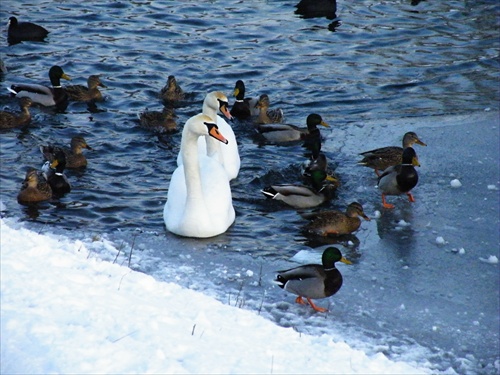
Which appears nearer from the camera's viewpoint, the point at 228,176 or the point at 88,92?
the point at 228,176

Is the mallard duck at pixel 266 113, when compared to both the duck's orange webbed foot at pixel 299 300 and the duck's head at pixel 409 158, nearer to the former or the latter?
the duck's head at pixel 409 158

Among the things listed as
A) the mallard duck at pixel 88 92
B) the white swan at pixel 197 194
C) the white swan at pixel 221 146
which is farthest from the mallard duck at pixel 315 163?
the mallard duck at pixel 88 92

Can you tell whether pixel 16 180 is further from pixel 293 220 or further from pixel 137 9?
pixel 137 9

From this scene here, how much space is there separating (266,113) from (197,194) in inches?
170

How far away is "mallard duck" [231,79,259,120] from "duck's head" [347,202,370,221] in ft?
15.1

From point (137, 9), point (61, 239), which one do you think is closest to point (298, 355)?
point (61, 239)

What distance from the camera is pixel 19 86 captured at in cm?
1466

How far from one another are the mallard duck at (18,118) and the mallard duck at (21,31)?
375 centimetres

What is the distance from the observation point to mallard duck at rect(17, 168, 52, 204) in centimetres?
1091

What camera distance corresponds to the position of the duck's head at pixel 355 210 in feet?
32.7

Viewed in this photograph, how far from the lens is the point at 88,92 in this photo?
15.0 metres

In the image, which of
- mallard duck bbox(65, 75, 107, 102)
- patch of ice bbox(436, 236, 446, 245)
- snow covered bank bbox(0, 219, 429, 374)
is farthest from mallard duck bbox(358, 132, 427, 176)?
mallard duck bbox(65, 75, 107, 102)

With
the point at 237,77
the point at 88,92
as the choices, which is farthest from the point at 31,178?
the point at 237,77

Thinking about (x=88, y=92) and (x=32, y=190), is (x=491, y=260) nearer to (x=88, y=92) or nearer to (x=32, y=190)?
(x=32, y=190)
